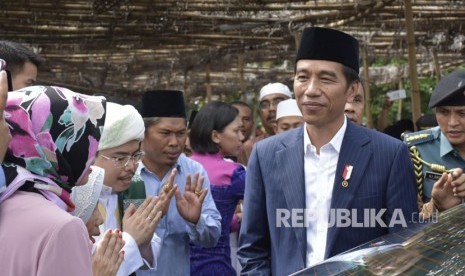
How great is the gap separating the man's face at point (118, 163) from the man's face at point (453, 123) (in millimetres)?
1713

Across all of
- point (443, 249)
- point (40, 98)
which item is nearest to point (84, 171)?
point (40, 98)

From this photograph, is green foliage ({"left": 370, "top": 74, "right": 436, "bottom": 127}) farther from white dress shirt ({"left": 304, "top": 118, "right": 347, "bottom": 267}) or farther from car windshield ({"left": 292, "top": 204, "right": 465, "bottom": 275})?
car windshield ({"left": 292, "top": 204, "right": 465, "bottom": 275})

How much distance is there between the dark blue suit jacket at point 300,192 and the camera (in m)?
3.70

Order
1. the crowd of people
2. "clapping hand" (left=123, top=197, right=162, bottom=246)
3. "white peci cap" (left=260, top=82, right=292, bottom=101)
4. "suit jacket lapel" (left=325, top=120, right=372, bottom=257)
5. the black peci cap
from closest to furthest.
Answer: the crowd of people → "suit jacket lapel" (left=325, top=120, right=372, bottom=257) → "clapping hand" (left=123, top=197, right=162, bottom=246) → the black peci cap → "white peci cap" (left=260, top=82, right=292, bottom=101)

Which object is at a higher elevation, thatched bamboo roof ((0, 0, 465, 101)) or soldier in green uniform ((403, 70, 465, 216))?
thatched bamboo roof ((0, 0, 465, 101))

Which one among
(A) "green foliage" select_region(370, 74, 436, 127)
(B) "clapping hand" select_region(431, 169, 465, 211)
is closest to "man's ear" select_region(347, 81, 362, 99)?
(B) "clapping hand" select_region(431, 169, 465, 211)

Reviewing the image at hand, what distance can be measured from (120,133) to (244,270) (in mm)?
883

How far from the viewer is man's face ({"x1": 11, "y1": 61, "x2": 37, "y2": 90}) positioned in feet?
15.8

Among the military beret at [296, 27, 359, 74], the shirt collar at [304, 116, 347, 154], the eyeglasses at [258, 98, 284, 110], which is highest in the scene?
the military beret at [296, 27, 359, 74]

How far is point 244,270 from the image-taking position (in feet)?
12.9

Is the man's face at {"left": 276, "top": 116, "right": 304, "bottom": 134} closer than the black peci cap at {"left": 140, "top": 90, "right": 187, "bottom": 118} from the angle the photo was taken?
No

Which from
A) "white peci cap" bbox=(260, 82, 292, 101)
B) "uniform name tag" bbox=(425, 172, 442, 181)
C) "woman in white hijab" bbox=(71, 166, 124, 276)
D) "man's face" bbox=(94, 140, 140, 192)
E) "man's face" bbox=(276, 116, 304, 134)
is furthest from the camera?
"white peci cap" bbox=(260, 82, 292, 101)

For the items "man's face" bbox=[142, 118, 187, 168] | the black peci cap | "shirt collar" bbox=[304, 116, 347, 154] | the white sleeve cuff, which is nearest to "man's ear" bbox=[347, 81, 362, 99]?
"shirt collar" bbox=[304, 116, 347, 154]

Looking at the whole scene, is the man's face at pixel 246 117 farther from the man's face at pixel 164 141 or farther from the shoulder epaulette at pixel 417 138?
the shoulder epaulette at pixel 417 138
